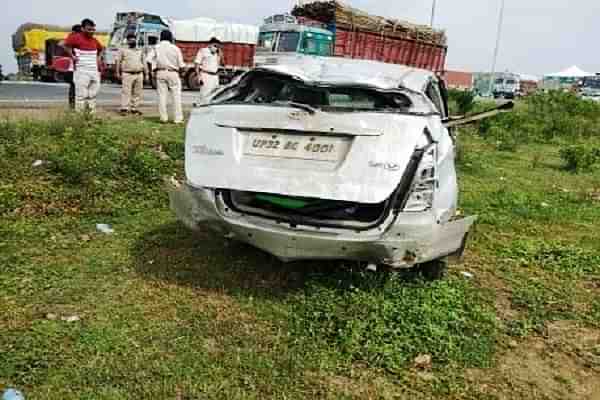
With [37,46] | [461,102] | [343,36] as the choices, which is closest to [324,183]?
[461,102]

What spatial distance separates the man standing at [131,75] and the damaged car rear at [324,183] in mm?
6886

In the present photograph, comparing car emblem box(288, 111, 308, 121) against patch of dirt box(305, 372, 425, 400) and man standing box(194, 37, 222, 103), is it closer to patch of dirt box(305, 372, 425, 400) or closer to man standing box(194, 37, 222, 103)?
patch of dirt box(305, 372, 425, 400)

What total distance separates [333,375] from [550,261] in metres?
2.57

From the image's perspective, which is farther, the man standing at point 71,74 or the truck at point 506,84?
the truck at point 506,84

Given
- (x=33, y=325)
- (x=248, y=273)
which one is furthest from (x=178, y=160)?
(x=33, y=325)

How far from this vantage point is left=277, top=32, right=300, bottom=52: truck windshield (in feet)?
63.5

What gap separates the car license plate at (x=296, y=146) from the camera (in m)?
3.05

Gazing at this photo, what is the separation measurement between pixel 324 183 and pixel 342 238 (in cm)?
30

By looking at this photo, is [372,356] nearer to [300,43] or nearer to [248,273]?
[248,273]

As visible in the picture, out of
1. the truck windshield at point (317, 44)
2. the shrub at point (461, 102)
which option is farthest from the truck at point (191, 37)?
the shrub at point (461, 102)

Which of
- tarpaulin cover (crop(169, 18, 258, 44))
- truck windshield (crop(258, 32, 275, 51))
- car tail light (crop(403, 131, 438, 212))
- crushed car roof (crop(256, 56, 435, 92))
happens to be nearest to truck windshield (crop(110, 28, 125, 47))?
tarpaulin cover (crop(169, 18, 258, 44))

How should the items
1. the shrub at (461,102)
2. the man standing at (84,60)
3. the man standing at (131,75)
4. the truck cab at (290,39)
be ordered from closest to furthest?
the man standing at (84,60) < the man standing at (131,75) < the shrub at (461,102) < the truck cab at (290,39)

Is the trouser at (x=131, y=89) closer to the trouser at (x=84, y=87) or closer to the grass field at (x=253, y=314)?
the trouser at (x=84, y=87)

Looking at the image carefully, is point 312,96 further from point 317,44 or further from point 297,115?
point 317,44
